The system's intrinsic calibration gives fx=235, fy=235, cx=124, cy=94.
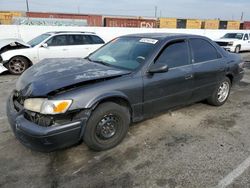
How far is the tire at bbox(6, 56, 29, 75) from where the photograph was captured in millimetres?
8352

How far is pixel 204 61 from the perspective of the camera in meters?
4.44

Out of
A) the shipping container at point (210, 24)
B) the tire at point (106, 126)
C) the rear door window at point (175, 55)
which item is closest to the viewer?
the tire at point (106, 126)

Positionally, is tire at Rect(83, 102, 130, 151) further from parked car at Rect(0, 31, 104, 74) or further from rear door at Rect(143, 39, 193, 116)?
parked car at Rect(0, 31, 104, 74)

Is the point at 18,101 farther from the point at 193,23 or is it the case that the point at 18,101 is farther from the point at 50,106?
the point at 193,23

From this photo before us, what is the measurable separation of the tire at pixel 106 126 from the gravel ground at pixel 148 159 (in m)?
0.14

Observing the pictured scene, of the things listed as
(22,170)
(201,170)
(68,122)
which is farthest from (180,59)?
(22,170)

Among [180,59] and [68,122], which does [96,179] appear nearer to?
[68,122]

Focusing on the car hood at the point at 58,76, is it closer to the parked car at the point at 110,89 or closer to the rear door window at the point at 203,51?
the parked car at the point at 110,89

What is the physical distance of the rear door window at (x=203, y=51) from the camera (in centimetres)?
432

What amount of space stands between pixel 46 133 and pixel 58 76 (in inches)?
32.9

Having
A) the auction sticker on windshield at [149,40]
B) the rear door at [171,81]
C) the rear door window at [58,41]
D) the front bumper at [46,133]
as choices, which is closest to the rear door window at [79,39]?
the rear door window at [58,41]

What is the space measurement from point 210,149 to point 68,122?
207 cm

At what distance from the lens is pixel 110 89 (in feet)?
10.2

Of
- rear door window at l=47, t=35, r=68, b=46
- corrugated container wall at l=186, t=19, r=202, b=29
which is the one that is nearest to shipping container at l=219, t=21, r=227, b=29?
corrugated container wall at l=186, t=19, r=202, b=29
